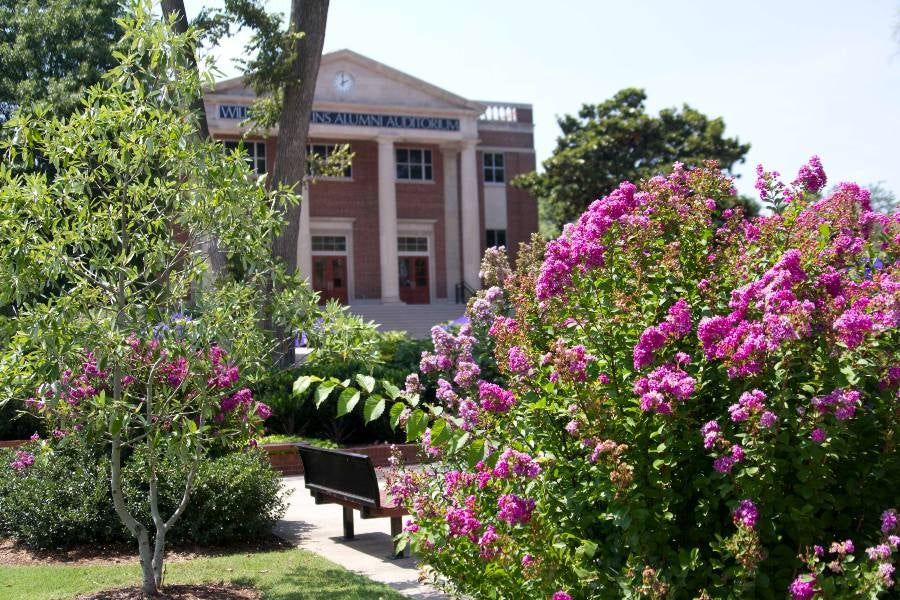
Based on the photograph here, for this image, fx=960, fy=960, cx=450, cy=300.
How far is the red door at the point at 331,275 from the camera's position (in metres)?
38.9

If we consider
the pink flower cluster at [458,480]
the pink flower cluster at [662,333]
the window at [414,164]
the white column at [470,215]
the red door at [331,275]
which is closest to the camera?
the pink flower cluster at [662,333]

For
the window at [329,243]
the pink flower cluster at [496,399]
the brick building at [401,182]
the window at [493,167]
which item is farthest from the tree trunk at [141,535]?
the window at [493,167]

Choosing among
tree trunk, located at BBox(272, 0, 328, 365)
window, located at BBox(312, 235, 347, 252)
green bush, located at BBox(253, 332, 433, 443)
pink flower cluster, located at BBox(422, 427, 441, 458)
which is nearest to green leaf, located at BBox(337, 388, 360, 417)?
pink flower cluster, located at BBox(422, 427, 441, 458)

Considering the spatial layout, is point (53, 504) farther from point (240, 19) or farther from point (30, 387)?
point (240, 19)

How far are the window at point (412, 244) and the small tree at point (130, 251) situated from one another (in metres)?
33.7

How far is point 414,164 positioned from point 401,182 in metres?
1.05

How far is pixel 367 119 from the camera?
37531 mm

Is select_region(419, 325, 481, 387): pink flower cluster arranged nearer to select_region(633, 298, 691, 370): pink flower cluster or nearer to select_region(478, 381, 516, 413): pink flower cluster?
select_region(478, 381, 516, 413): pink flower cluster

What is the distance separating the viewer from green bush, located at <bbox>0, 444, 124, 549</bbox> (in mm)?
8594

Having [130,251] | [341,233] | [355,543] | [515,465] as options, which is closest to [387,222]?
[341,233]

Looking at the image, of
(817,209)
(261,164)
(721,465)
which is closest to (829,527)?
(721,465)

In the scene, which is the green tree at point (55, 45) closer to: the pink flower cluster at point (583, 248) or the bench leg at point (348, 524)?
the bench leg at point (348, 524)

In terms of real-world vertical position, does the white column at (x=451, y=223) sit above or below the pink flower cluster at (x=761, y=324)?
above

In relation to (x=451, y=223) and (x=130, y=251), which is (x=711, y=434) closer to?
(x=130, y=251)
